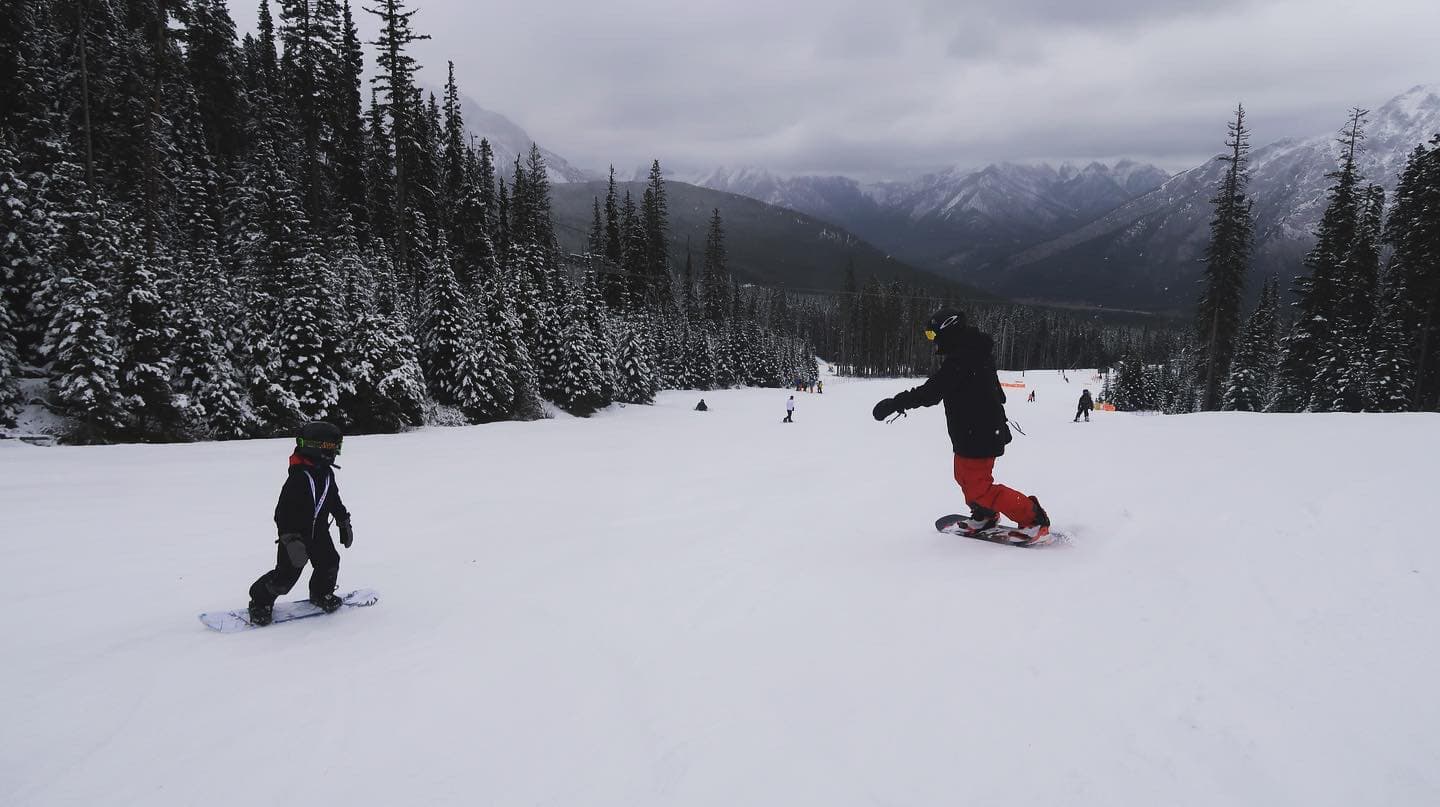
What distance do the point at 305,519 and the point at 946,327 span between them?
6.31 metres

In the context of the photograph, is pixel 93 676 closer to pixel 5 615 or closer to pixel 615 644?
pixel 5 615

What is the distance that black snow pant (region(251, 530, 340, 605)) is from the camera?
5227 millimetres

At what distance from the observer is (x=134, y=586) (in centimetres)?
654

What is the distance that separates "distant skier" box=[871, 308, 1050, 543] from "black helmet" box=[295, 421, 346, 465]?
16.8ft

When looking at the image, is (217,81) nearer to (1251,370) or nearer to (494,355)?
(494,355)

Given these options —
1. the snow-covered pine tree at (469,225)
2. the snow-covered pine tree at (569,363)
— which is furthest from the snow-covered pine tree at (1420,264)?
the snow-covered pine tree at (469,225)

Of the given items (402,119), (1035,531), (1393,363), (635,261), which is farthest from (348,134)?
(1393,363)

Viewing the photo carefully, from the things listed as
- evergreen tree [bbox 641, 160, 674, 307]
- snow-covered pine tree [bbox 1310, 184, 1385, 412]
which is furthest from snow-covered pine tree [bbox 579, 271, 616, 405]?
snow-covered pine tree [bbox 1310, 184, 1385, 412]

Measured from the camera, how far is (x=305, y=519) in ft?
17.3

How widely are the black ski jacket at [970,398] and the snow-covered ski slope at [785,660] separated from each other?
41.6 inches

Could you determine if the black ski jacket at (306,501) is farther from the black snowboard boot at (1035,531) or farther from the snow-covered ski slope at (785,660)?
the black snowboard boot at (1035,531)

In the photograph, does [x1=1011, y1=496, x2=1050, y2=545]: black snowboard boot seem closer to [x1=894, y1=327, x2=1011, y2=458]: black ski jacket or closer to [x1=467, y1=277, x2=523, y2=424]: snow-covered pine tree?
[x1=894, y1=327, x2=1011, y2=458]: black ski jacket

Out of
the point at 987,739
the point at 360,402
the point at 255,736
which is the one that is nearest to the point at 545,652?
the point at 255,736

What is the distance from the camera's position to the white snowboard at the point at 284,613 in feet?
16.9
